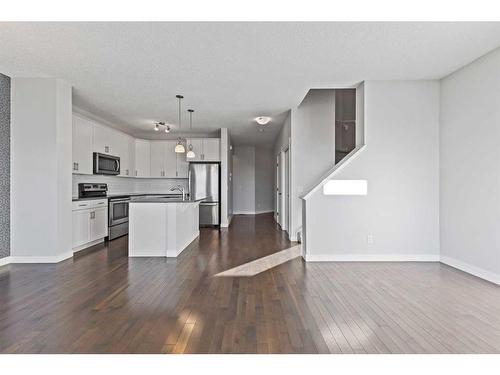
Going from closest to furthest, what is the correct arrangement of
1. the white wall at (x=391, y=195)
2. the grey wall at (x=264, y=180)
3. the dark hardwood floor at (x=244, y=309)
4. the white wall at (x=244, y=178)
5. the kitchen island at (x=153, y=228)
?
the dark hardwood floor at (x=244, y=309) → the white wall at (x=391, y=195) → the kitchen island at (x=153, y=228) → the white wall at (x=244, y=178) → the grey wall at (x=264, y=180)

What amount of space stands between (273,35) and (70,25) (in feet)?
6.52

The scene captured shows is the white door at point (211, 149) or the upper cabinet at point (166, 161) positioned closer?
the white door at point (211, 149)

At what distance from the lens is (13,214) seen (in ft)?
15.0

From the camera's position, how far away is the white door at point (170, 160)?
29.5ft

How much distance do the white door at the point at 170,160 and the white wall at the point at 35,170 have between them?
4367 mm

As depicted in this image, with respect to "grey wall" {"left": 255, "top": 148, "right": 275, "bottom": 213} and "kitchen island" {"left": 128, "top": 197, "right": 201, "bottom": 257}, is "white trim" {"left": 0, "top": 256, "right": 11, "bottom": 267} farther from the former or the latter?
"grey wall" {"left": 255, "top": 148, "right": 275, "bottom": 213}

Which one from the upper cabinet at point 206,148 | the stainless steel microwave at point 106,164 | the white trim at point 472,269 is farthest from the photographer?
the upper cabinet at point 206,148

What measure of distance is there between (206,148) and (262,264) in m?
4.98

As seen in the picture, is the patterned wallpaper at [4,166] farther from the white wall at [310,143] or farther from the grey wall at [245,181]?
the grey wall at [245,181]

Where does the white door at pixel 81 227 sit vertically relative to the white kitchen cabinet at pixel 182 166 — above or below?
below

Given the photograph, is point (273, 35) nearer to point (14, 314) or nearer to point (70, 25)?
point (70, 25)

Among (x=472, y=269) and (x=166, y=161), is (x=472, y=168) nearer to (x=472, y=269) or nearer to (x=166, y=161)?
(x=472, y=269)


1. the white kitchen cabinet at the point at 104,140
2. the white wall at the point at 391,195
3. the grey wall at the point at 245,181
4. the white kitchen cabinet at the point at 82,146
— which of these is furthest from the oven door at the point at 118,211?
the grey wall at the point at 245,181

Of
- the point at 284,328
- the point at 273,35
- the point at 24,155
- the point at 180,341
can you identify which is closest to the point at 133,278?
the point at 180,341
